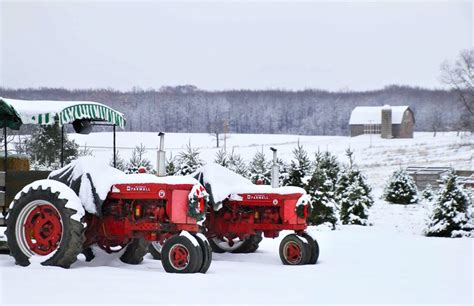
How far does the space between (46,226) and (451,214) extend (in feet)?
33.7

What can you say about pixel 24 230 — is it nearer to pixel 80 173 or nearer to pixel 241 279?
pixel 80 173

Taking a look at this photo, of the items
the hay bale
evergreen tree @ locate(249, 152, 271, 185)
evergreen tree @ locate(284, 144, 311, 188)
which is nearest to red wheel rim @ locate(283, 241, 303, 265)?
the hay bale

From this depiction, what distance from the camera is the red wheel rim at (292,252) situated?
11.9m

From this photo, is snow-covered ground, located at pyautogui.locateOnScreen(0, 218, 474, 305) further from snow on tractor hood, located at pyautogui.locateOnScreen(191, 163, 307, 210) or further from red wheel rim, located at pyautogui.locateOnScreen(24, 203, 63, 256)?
snow on tractor hood, located at pyautogui.locateOnScreen(191, 163, 307, 210)

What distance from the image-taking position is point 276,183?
491 inches

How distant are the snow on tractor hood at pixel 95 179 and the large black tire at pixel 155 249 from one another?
1526mm

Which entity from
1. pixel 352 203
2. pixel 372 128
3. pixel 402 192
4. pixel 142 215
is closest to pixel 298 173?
pixel 352 203

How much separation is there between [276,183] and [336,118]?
10557 centimetres

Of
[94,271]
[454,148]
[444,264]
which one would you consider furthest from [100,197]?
[454,148]

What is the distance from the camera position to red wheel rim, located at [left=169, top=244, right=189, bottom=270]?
384 inches

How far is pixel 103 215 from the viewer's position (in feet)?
34.9

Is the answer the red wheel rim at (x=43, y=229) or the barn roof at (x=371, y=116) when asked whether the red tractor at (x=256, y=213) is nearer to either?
the red wheel rim at (x=43, y=229)

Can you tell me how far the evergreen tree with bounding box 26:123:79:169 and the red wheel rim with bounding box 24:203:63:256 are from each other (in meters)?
10.0

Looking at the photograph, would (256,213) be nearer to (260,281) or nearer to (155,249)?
(155,249)
